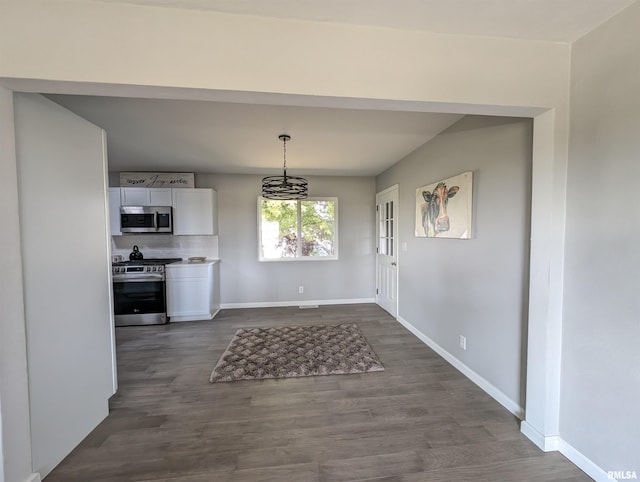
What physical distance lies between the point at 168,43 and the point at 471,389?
131 inches

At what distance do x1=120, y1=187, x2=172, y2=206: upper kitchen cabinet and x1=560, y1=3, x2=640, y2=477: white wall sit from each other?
4988mm

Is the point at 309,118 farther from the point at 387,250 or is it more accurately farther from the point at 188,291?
the point at 188,291

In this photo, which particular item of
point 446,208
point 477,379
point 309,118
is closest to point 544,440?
point 477,379

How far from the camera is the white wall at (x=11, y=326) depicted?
51.0 inches

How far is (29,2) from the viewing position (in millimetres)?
1227

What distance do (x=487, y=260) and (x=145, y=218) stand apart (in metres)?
4.87

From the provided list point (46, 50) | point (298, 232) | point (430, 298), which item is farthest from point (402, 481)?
point (298, 232)

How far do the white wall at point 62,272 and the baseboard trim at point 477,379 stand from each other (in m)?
3.14

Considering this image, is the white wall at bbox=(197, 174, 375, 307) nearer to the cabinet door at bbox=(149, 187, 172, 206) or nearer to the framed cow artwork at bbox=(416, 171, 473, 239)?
the cabinet door at bbox=(149, 187, 172, 206)

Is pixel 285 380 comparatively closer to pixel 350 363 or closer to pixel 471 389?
pixel 350 363

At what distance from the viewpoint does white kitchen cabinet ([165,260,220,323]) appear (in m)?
4.25

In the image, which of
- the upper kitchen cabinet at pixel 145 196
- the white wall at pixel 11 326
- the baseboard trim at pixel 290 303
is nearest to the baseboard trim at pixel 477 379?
the baseboard trim at pixel 290 303

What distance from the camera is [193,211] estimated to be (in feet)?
14.9

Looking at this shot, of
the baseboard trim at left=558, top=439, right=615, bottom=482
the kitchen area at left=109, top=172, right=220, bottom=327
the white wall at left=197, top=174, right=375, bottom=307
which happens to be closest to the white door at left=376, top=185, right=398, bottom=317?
the white wall at left=197, top=174, right=375, bottom=307
